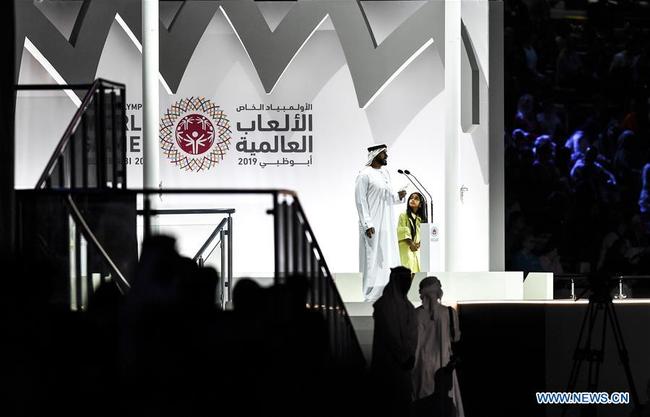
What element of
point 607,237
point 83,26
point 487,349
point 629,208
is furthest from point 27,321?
point 629,208

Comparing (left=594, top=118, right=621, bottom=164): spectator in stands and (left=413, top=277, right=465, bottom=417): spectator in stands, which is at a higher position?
(left=594, top=118, right=621, bottom=164): spectator in stands

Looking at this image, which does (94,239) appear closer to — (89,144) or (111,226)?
(111,226)

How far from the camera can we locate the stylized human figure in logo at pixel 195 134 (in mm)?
13688

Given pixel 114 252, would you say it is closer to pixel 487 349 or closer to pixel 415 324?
pixel 415 324

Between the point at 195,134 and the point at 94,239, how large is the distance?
25.7 ft

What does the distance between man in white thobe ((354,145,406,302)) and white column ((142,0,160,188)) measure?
6.86 feet

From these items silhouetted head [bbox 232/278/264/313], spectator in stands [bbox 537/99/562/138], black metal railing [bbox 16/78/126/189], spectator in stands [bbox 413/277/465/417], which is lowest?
spectator in stands [bbox 413/277/465/417]

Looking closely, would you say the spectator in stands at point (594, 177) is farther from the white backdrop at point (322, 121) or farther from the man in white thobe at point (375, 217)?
the man in white thobe at point (375, 217)

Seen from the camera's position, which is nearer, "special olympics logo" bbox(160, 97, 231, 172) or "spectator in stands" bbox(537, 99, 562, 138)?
"special olympics logo" bbox(160, 97, 231, 172)

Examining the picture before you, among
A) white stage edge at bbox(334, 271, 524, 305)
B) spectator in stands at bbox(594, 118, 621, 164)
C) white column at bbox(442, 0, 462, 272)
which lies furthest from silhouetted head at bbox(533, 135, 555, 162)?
white stage edge at bbox(334, 271, 524, 305)

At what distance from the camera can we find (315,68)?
1361 cm

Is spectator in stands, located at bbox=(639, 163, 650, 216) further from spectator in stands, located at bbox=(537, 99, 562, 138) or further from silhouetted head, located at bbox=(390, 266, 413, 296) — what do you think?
silhouetted head, located at bbox=(390, 266, 413, 296)

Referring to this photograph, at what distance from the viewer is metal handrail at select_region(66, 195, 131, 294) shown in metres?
5.77

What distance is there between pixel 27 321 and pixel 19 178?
8.71 meters
